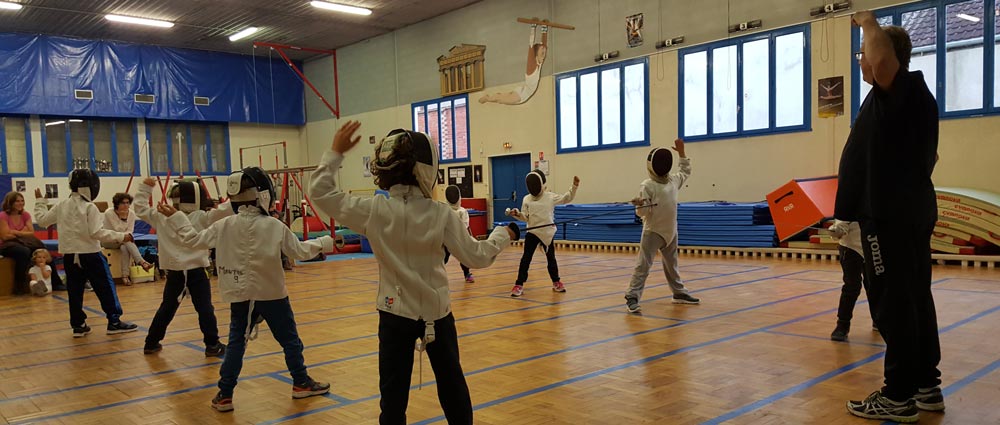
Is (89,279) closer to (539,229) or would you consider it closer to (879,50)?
(539,229)

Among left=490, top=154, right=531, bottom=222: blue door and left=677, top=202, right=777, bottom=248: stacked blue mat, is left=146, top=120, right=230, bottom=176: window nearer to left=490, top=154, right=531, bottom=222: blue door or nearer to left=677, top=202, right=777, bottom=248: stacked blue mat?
left=490, top=154, right=531, bottom=222: blue door

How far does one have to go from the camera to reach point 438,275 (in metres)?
2.73

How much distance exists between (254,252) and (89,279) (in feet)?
11.1

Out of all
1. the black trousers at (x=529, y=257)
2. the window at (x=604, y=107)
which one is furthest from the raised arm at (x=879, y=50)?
the window at (x=604, y=107)

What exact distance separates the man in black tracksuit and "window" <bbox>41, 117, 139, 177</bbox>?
68.8 ft

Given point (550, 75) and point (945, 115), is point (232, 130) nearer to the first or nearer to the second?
point (550, 75)

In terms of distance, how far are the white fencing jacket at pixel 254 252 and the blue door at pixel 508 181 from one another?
13.1m

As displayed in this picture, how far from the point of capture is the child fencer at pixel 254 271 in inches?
157

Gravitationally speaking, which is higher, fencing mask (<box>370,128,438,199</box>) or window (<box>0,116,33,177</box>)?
window (<box>0,116,33,177</box>)

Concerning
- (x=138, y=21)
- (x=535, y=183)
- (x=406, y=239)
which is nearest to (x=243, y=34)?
(x=138, y=21)

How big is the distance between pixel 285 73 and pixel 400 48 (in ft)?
18.6

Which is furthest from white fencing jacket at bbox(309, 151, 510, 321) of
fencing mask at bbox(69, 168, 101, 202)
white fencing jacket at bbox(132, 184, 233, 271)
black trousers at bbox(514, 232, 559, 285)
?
black trousers at bbox(514, 232, 559, 285)

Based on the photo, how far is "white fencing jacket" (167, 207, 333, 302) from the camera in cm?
402

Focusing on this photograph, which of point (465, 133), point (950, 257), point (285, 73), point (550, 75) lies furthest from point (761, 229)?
point (285, 73)
